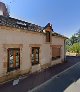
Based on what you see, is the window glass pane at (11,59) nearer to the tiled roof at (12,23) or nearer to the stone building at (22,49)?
the stone building at (22,49)

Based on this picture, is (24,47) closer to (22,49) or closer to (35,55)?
(22,49)

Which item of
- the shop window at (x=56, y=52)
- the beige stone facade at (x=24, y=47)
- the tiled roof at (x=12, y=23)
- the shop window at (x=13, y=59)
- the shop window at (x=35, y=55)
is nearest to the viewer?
the beige stone facade at (x=24, y=47)

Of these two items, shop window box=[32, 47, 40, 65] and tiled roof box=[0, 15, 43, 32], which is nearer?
tiled roof box=[0, 15, 43, 32]

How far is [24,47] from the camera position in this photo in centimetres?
1496

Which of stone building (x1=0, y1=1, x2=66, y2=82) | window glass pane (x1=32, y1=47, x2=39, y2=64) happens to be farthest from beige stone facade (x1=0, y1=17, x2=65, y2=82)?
window glass pane (x1=32, y1=47, x2=39, y2=64)

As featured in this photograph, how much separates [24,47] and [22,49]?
359 millimetres

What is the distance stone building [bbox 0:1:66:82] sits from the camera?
12641 mm

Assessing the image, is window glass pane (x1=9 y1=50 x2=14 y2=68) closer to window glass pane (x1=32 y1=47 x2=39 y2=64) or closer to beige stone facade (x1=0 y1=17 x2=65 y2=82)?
beige stone facade (x1=0 y1=17 x2=65 y2=82)

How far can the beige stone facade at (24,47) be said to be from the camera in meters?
12.5

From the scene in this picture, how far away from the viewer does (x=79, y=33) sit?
85.1 metres

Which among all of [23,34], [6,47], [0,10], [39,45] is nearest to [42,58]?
[39,45]

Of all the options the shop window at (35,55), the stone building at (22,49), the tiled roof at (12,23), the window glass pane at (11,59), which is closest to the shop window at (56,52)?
the stone building at (22,49)

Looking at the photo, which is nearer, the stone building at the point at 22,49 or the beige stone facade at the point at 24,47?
the beige stone facade at the point at 24,47

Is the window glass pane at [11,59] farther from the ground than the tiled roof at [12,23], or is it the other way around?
the tiled roof at [12,23]
